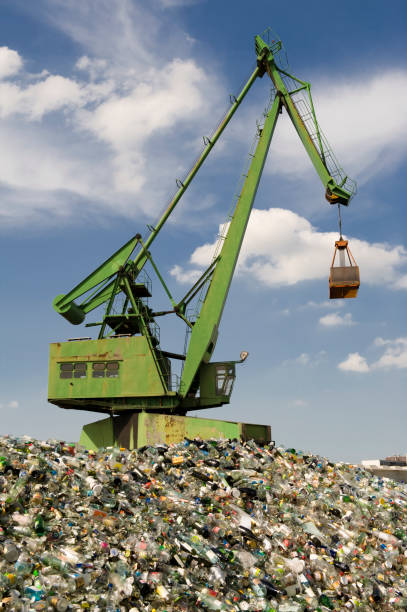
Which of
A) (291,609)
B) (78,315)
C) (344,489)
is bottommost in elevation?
(291,609)

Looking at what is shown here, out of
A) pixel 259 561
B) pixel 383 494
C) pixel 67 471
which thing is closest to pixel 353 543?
pixel 259 561

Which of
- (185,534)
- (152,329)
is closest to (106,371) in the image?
(152,329)

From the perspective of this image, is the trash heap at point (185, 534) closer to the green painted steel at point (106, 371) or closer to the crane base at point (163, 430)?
the crane base at point (163, 430)

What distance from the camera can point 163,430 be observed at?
12375 mm

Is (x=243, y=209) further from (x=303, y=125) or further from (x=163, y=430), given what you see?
(x=163, y=430)

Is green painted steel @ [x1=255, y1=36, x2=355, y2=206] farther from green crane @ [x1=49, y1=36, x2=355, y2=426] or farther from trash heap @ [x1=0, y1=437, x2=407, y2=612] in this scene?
trash heap @ [x1=0, y1=437, x2=407, y2=612]

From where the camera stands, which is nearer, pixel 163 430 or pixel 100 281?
pixel 163 430

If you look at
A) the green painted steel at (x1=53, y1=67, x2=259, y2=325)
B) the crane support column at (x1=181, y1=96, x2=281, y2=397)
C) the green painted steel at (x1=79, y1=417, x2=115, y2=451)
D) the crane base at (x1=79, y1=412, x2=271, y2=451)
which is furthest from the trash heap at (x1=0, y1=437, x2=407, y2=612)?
the green painted steel at (x1=53, y1=67, x2=259, y2=325)

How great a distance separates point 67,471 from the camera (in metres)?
8.03

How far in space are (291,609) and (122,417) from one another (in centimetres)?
751

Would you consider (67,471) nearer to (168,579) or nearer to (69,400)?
(168,579)

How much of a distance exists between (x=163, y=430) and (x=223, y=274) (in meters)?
4.30

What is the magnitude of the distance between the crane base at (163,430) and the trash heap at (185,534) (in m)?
1.08

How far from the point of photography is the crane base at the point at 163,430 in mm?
11977
